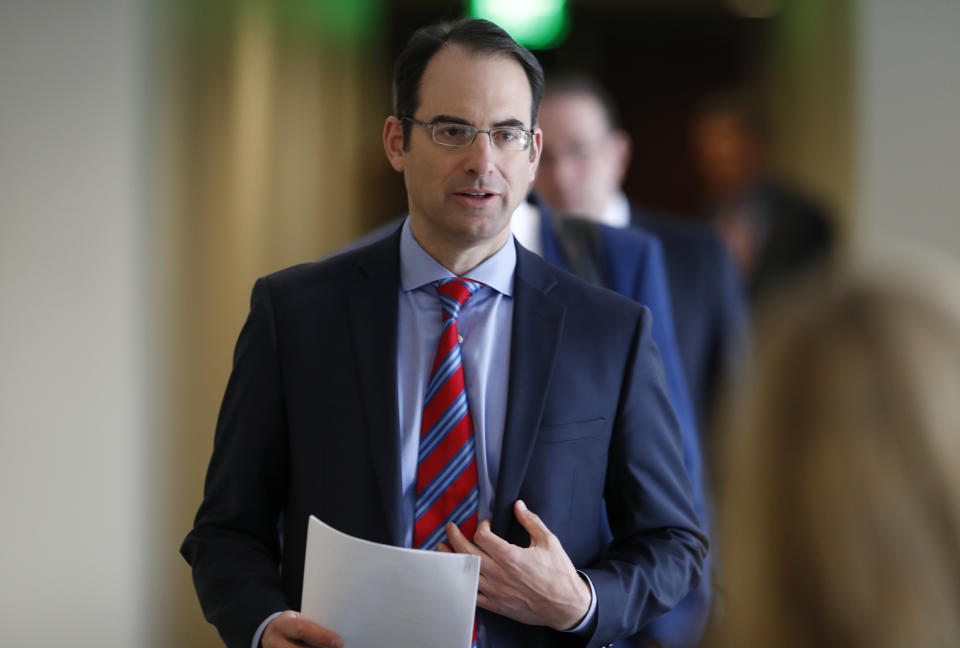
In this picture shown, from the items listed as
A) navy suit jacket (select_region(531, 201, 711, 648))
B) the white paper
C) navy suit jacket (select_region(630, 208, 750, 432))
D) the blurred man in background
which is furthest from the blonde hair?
the blurred man in background

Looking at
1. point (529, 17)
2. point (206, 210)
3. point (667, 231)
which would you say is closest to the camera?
point (667, 231)

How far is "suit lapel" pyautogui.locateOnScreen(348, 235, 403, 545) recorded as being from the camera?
4.01 feet

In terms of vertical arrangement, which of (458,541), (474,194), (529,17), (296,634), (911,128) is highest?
(529,17)

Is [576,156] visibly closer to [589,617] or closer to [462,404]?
[462,404]

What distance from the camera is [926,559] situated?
472mm

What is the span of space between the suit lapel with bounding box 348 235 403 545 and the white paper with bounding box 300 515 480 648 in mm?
77

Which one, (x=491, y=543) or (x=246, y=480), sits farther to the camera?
(x=246, y=480)

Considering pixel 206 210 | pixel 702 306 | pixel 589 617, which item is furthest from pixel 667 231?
pixel 206 210

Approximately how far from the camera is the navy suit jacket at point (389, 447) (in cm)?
124

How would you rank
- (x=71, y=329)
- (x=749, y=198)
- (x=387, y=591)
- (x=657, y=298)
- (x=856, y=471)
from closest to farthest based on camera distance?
(x=856, y=471), (x=387, y=591), (x=657, y=298), (x=71, y=329), (x=749, y=198)

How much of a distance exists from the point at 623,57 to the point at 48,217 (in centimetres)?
436

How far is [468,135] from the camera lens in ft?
4.13

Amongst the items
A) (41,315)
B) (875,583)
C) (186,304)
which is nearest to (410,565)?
(875,583)

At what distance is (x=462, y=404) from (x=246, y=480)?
11.1 inches
